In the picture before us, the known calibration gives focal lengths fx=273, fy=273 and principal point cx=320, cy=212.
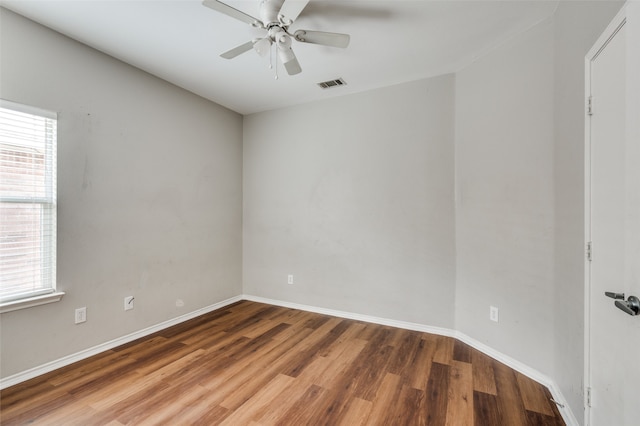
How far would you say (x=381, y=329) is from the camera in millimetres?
3072

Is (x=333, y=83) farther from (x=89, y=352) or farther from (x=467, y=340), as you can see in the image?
(x=89, y=352)

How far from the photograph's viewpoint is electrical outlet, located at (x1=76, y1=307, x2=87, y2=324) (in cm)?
236

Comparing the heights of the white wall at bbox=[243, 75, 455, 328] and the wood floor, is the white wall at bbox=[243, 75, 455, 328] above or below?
above

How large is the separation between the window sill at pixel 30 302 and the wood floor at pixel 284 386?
0.57 m

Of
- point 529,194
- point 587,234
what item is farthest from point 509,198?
point 587,234

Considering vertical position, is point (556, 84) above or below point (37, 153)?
above

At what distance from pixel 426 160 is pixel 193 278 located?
10.2ft

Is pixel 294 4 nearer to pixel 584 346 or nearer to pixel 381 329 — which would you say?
pixel 584 346

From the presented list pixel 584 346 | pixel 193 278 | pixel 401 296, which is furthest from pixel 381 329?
pixel 193 278

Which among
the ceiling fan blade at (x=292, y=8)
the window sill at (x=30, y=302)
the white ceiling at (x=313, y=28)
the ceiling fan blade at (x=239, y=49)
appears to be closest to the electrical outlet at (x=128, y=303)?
the window sill at (x=30, y=302)

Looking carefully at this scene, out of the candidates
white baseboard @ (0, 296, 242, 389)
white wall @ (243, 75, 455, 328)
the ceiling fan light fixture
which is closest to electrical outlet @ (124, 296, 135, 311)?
white baseboard @ (0, 296, 242, 389)

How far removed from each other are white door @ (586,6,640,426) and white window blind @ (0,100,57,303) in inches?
140

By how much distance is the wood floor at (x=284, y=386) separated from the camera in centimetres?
173

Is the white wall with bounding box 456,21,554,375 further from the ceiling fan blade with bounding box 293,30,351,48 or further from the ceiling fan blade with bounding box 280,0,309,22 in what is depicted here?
the ceiling fan blade with bounding box 280,0,309,22
